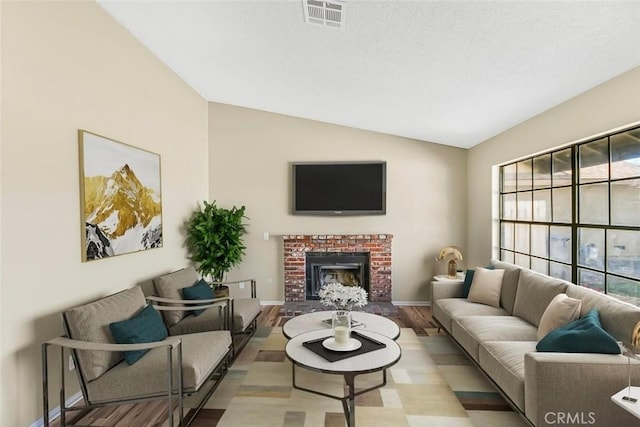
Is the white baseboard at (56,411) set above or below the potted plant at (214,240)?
below

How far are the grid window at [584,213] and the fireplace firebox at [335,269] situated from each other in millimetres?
2121

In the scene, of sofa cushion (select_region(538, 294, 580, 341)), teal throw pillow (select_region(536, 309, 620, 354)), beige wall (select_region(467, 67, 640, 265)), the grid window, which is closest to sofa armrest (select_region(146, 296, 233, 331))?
teal throw pillow (select_region(536, 309, 620, 354))

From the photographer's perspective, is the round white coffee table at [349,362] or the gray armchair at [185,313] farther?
the gray armchair at [185,313]

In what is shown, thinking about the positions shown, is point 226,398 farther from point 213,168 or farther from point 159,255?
point 213,168

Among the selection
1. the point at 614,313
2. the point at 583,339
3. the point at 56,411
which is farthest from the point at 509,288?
the point at 56,411

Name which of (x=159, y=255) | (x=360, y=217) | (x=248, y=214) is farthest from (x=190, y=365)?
(x=360, y=217)

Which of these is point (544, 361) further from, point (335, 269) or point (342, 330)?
point (335, 269)

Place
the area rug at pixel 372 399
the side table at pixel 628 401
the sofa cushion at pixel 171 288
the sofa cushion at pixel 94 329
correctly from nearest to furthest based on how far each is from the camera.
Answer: the side table at pixel 628 401 < the sofa cushion at pixel 94 329 < the area rug at pixel 372 399 < the sofa cushion at pixel 171 288

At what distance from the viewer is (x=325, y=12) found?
7.48 ft

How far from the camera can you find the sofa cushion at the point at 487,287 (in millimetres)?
3502

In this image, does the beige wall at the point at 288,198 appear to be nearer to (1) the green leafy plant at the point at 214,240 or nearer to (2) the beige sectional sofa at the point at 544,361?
(1) the green leafy plant at the point at 214,240

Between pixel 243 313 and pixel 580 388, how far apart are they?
282 centimetres

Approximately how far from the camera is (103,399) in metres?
2.10

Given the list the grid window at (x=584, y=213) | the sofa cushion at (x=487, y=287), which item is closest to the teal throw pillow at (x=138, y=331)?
the sofa cushion at (x=487, y=287)
